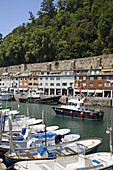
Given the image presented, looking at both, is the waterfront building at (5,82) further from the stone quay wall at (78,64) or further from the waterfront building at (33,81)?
the waterfront building at (33,81)

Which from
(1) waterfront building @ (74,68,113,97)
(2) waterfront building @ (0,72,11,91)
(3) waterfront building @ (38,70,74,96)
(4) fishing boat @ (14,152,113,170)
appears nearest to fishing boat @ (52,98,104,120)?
(4) fishing boat @ (14,152,113,170)

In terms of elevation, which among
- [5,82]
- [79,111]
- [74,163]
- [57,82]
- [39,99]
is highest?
[5,82]

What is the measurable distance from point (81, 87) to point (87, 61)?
12228mm

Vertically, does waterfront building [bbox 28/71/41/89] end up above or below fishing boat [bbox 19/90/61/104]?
above

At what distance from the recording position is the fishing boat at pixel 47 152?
14688 millimetres

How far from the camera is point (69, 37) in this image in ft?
258

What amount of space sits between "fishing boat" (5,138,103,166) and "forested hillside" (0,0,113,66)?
5341 cm

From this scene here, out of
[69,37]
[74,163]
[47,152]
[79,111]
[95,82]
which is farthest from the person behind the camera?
[69,37]

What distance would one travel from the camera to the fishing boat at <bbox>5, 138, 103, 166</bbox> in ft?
48.2

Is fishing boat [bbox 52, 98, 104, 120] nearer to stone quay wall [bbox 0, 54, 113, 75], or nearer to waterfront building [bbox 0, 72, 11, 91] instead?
stone quay wall [bbox 0, 54, 113, 75]

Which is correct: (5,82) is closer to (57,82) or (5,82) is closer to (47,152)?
(57,82)

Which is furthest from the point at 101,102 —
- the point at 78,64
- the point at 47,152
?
the point at 47,152

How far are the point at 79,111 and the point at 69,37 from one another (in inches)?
1947

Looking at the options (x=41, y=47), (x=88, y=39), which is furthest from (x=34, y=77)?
(x=88, y=39)
